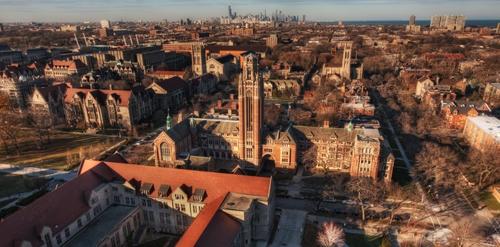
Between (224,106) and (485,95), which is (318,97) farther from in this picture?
(485,95)

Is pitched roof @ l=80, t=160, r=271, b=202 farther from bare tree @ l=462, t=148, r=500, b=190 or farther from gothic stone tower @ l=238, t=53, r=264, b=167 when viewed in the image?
bare tree @ l=462, t=148, r=500, b=190

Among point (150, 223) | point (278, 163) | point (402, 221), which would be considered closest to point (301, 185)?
point (278, 163)

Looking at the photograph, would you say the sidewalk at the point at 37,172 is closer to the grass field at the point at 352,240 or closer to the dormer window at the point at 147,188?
the dormer window at the point at 147,188

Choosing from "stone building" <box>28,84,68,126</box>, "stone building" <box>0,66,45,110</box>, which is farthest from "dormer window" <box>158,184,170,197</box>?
"stone building" <box>0,66,45,110</box>

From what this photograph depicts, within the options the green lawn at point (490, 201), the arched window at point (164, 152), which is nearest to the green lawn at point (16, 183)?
the arched window at point (164, 152)

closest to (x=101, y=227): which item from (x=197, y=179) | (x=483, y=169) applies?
(x=197, y=179)

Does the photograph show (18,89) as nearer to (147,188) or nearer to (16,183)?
(16,183)
